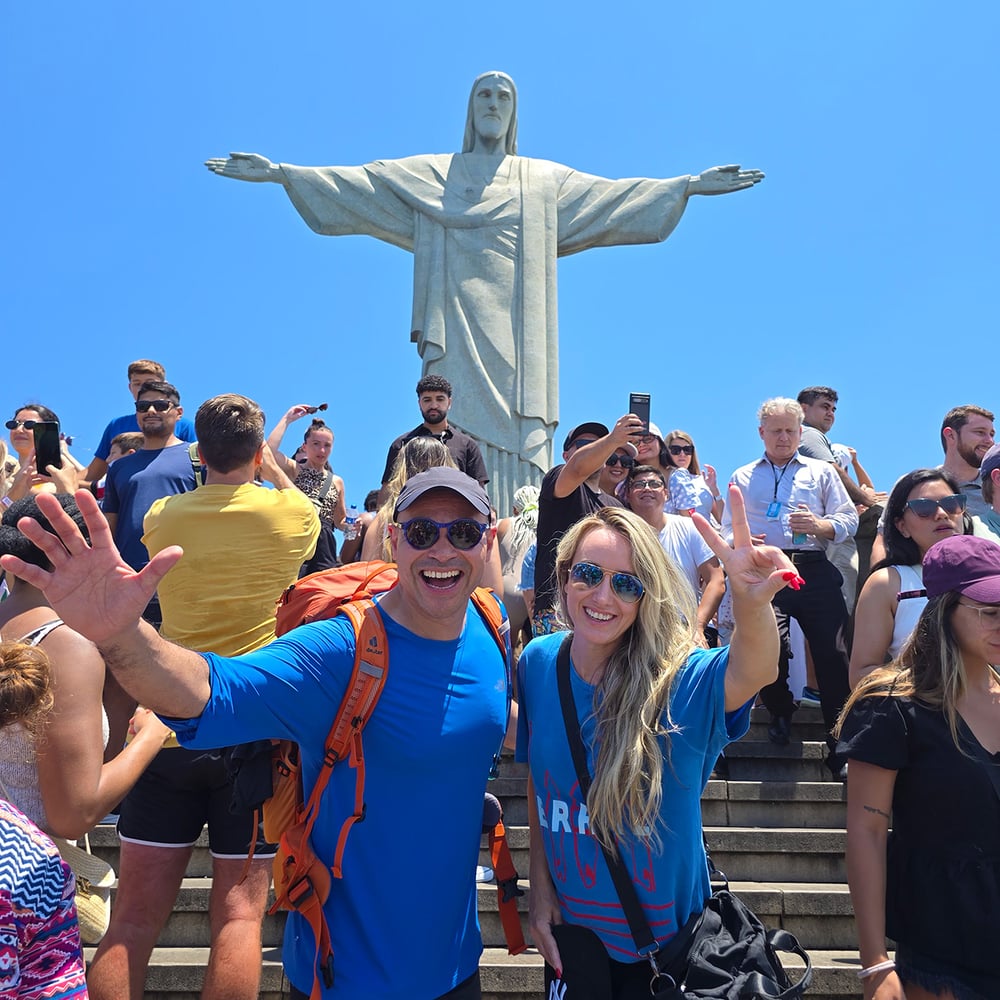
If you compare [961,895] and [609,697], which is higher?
[609,697]

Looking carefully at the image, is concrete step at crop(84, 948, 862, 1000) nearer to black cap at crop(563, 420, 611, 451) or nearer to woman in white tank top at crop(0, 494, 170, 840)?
woman in white tank top at crop(0, 494, 170, 840)

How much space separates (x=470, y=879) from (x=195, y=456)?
2740mm

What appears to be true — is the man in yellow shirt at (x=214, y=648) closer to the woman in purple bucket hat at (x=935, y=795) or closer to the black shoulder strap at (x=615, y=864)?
the black shoulder strap at (x=615, y=864)

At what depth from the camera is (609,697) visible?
7.67 feet

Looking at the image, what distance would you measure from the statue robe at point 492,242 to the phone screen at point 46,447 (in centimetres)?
623

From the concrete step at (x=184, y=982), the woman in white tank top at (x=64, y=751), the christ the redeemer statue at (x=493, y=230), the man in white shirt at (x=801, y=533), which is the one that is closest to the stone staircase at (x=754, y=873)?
the concrete step at (x=184, y=982)

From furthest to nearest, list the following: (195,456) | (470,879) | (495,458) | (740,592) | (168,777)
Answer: (495,458) < (195,456) < (168,777) < (470,879) < (740,592)

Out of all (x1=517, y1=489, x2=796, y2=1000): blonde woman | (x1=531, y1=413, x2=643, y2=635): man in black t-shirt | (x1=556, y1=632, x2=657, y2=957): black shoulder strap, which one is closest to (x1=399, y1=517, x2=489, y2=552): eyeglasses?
(x1=517, y1=489, x2=796, y2=1000): blonde woman

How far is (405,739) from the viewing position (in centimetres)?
221

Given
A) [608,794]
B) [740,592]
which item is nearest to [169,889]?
[608,794]

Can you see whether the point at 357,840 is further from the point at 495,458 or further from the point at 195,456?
the point at 495,458

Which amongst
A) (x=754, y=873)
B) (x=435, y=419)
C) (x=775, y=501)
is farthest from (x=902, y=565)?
(x=435, y=419)

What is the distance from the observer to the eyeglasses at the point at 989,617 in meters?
2.73

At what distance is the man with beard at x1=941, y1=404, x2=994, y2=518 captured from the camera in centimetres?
567
